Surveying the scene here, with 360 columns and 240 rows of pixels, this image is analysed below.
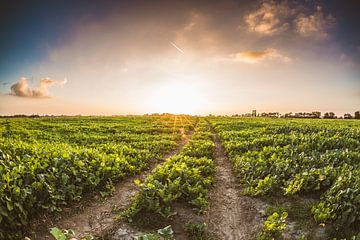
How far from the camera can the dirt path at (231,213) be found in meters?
6.29

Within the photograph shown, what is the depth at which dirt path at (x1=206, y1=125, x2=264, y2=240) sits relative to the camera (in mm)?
6293

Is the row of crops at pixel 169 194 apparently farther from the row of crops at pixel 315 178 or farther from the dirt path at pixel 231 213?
the row of crops at pixel 315 178

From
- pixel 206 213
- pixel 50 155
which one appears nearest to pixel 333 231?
pixel 206 213

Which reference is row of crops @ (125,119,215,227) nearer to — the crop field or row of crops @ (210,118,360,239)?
A: the crop field

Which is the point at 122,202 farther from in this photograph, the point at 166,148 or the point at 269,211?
the point at 166,148

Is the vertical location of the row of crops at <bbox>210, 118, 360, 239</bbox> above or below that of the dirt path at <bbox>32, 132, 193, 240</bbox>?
above

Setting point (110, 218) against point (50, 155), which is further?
point (50, 155)

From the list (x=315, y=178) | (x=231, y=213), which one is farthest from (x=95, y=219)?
(x=315, y=178)

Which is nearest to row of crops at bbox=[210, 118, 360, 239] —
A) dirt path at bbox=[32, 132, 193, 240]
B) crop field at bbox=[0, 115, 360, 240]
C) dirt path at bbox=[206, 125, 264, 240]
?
crop field at bbox=[0, 115, 360, 240]

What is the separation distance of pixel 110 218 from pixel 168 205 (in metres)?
1.59

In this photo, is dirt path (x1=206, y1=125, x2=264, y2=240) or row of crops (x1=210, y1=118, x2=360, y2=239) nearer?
row of crops (x1=210, y1=118, x2=360, y2=239)

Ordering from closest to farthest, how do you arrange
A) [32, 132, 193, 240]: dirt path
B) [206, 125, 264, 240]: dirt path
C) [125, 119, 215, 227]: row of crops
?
[32, 132, 193, 240]: dirt path, [206, 125, 264, 240]: dirt path, [125, 119, 215, 227]: row of crops

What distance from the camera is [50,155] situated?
8.82 metres

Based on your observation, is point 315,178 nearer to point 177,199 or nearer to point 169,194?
point 177,199
